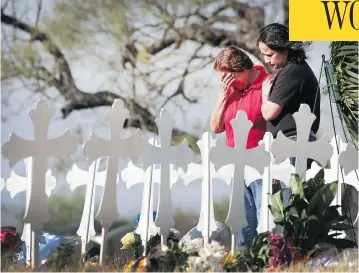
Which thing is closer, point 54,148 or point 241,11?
point 54,148

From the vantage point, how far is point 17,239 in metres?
2.71

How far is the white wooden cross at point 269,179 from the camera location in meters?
2.38

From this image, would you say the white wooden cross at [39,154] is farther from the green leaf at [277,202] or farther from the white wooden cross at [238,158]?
the green leaf at [277,202]

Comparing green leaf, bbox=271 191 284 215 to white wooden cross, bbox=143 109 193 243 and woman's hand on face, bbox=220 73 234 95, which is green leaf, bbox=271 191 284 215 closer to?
white wooden cross, bbox=143 109 193 243

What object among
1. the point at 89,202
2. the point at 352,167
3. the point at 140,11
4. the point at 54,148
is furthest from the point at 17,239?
the point at 140,11

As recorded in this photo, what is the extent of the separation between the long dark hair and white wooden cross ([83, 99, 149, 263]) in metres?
0.72

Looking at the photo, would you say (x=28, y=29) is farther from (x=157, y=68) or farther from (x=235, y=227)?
(x=235, y=227)

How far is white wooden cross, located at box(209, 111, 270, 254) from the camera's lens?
2281 mm

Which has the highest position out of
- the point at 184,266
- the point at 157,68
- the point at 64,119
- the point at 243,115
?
the point at 157,68

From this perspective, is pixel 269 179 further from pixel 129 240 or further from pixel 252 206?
pixel 129 240

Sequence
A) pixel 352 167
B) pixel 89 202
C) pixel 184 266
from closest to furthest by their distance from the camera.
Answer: pixel 184 266
pixel 352 167
pixel 89 202

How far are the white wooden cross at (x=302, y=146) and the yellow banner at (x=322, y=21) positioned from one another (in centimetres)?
41

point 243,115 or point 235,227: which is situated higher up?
point 243,115

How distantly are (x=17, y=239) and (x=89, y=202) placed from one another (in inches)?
11.4
